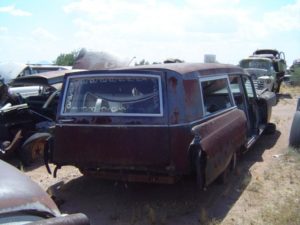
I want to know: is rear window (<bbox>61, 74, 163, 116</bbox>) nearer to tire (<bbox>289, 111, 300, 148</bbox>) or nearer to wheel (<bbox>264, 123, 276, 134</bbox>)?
tire (<bbox>289, 111, 300, 148</bbox>)

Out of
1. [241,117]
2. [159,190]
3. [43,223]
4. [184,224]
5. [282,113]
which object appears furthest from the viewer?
[282,113]

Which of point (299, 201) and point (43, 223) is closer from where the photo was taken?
point (43, 223)

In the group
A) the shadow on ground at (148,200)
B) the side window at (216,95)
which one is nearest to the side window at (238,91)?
the side window at (216,95)

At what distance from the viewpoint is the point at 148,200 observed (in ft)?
17.5

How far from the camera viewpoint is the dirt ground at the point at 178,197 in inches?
188

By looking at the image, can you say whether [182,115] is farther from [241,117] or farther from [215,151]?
[241,117]

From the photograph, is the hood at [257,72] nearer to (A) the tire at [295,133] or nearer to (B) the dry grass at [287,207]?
(A) the tire at [295,133]

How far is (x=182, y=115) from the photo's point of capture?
4.69 meters

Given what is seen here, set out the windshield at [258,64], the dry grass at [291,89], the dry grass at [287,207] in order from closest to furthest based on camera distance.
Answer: the dry grass at [287,207], the windshield at [258,64], the dry grass at [291,89]

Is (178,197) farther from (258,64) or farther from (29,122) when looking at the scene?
(258,64)

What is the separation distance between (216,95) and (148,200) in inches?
67.5

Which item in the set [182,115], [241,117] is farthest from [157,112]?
[241,117]

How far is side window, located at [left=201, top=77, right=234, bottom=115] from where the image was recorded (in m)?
5.36

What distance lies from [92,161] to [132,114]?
2.40 feet
